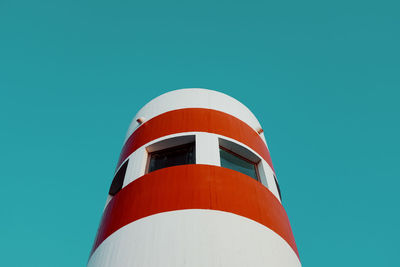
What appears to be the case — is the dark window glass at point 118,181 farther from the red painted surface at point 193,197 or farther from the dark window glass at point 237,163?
the dark window glass at point 237,163

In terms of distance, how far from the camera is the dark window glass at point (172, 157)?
9.64 m

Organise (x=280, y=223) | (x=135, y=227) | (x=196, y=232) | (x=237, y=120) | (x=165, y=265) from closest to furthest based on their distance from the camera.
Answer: (x=165, y=265)
(x=196, y=232)
(x=135, y=227)
(x=280, y=223)
(x=237, y=120)

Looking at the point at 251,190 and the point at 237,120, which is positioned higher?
the point at 237,120

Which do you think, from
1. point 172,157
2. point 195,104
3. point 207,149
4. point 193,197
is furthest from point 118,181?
point 193,197

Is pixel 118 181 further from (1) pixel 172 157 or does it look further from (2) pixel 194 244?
(2) pixel 194 244

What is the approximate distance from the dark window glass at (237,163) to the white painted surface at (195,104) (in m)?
1.93

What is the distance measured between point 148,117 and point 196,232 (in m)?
5.98

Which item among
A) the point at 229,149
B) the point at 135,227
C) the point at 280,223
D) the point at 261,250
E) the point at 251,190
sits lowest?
the point at 261,250

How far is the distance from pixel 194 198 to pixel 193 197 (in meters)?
0.04

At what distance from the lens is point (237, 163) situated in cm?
1027

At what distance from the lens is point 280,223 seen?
342 inches

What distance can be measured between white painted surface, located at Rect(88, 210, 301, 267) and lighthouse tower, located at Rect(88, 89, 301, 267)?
2 centimetres

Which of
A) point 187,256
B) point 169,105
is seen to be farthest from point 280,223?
point 169,105

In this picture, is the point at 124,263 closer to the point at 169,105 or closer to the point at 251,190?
the point at 251,190
